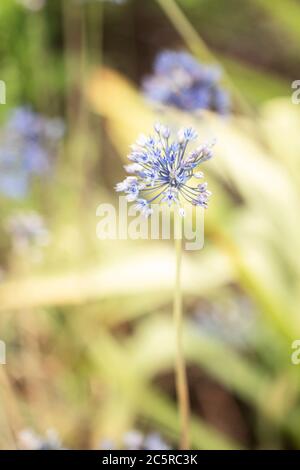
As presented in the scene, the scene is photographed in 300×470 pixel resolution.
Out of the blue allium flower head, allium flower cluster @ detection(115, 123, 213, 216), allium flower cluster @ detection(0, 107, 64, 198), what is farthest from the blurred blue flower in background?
allium flower cluster @ detection(115, 123, 213, 216)

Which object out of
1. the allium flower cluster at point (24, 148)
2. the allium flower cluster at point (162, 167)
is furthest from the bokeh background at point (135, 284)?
the allium flower cluster at point (162, 167)

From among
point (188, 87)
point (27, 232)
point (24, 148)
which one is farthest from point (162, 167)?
point (24, 148)

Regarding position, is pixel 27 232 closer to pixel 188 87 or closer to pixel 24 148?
pixel 24 148

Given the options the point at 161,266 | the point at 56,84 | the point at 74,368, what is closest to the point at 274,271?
the point at 161,266

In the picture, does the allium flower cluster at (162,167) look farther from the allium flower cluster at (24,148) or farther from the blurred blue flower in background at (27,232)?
the allium flower cluster at (24,148)

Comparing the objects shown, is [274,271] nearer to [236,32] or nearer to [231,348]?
[231,348]
